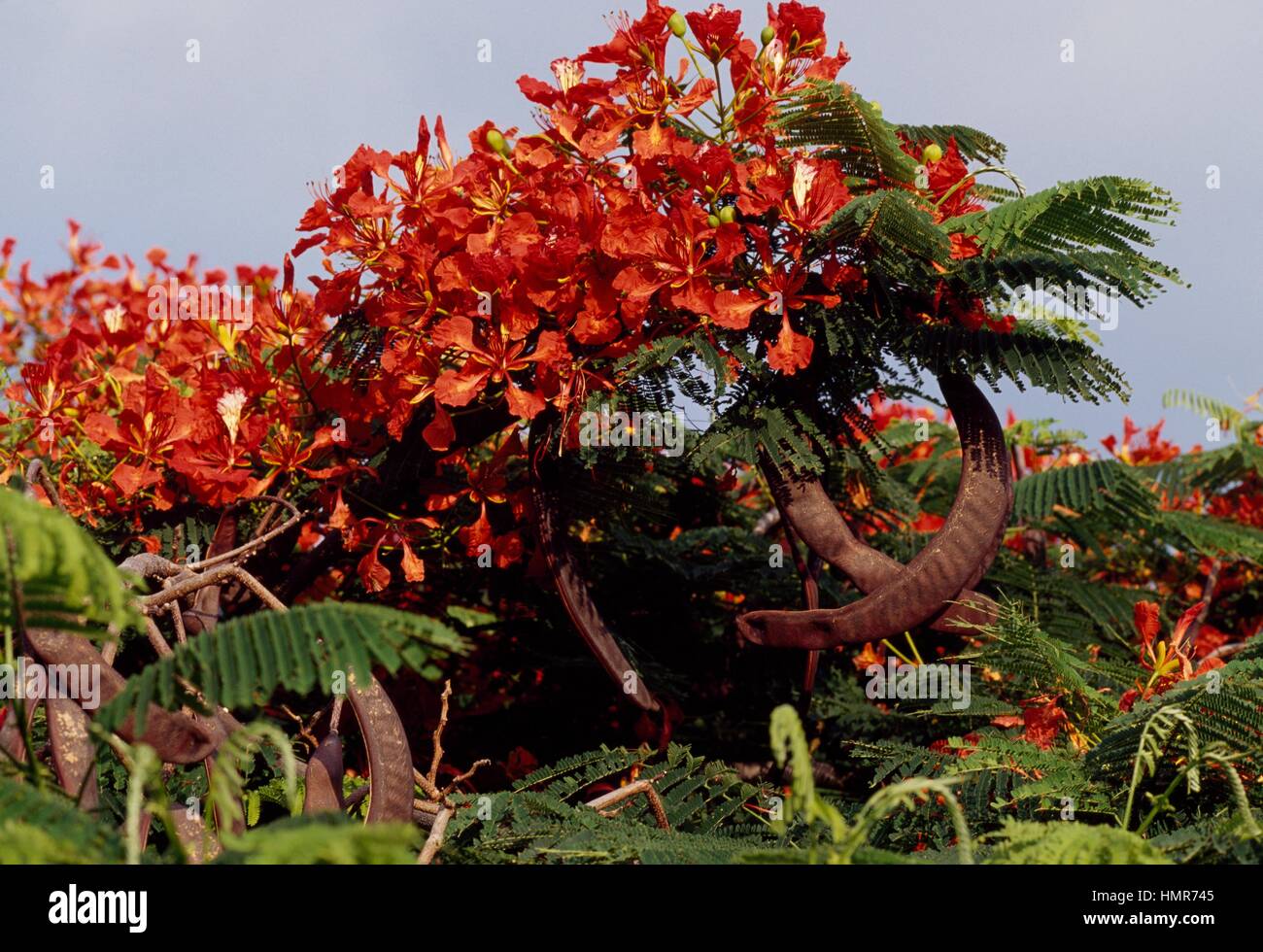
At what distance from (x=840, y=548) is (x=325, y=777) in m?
0.88

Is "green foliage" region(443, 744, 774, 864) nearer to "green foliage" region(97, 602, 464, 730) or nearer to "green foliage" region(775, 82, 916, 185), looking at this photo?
"green foliage" region(97, 602, 464, 730)

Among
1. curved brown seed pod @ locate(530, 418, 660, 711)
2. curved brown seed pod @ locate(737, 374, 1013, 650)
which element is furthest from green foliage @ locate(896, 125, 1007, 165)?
curved brown seed pod @ locate(530, 418, 660, 711)

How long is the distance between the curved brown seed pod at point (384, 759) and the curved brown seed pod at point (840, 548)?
742 millimetres

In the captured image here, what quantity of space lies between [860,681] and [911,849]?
1.56 m

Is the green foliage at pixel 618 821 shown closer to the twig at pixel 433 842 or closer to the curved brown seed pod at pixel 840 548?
the twig at pixel 433 842

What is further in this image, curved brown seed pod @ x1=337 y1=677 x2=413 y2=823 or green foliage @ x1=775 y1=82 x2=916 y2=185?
green foliage @ x1=775 y1=82 x2=916 y2=185

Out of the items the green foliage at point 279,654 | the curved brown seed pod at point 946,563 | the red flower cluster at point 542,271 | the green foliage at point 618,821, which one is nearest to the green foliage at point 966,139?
the red flower cluster at point 542,271

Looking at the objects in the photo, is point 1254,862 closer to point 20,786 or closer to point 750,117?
point 20,786

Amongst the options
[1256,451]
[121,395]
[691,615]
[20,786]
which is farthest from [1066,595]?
[20,786]

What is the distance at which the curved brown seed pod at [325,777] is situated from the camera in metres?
1.71

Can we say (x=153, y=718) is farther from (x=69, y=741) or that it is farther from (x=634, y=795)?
(x=634, y=795)

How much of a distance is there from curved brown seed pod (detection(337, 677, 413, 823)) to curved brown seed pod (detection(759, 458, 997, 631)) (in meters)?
0.74

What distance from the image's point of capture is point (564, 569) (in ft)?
7.48

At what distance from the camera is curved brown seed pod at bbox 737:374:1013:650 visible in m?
1.98
